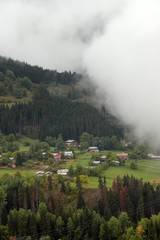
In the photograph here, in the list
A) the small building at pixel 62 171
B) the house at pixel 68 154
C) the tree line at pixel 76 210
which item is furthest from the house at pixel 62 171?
the house at pixel 68 154

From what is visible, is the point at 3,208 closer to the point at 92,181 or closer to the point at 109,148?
the point at 92,181

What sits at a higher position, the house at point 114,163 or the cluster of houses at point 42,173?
the house at point 114,163

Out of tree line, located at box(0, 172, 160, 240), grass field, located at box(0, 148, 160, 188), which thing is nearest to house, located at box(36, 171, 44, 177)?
grass field, located at box(0, 148, 160, 188)

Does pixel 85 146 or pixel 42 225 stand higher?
pixel 85 146

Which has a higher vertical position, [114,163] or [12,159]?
[12,159]

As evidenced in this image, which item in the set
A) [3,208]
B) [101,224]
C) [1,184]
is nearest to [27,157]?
[1,184]

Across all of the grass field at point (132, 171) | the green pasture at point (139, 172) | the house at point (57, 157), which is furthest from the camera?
the house at point (57, 157)

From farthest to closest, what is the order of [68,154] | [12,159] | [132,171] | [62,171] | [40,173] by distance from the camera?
1. [68,154]
2. [12,159]
3. [132,171]
4. [62,171]
5. [40,173]

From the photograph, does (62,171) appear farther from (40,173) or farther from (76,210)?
(76,210)

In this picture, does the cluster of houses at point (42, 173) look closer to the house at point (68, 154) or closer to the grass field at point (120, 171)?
the grass field at point (120, 171)

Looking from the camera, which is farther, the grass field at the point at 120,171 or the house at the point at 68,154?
the house at the point at 68,154

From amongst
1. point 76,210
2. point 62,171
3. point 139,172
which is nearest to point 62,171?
point 62,171
